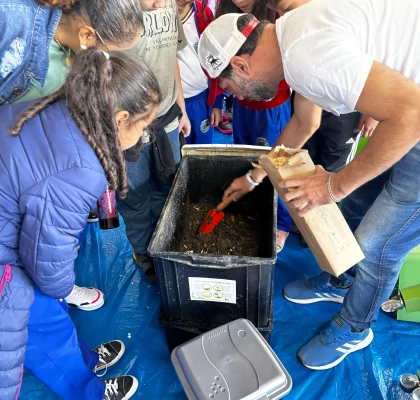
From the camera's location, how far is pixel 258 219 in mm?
1600

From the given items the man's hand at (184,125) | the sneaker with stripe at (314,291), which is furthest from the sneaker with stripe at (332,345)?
the man's hand at (184,125)

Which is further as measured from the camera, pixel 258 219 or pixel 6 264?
pixel 258 219

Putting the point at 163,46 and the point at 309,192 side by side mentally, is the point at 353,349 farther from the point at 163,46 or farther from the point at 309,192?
the point at 163,46

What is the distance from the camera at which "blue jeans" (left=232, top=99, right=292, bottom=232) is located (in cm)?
166

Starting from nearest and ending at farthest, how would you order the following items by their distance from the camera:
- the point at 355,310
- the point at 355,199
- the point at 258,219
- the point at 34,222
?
1. the point at 34,222
2. the point at 355,310
3. the point at 355,199
4. the point at 258,219

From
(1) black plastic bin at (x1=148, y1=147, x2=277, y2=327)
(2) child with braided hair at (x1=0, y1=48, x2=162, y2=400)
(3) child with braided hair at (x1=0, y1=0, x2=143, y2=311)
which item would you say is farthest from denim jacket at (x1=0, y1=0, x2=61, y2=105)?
(1) black plastic bin at (x1=148, y1=147, x2=277, y2=327)

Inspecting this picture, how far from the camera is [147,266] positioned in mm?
1682

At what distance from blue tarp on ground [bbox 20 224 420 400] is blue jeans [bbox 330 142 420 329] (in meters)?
0.23

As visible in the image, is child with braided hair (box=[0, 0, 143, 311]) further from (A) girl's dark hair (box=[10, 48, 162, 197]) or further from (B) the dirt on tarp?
(B) the dirt on tarp

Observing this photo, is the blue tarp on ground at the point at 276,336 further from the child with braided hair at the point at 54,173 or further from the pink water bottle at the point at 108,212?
the child with braided hair at the point at 54,173

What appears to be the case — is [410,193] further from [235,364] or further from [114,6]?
[114,6]

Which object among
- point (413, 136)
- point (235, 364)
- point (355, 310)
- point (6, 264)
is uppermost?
point (413, 136)

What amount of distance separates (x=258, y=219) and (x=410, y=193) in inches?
28.5

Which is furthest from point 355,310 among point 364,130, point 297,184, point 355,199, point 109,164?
point 109,164
